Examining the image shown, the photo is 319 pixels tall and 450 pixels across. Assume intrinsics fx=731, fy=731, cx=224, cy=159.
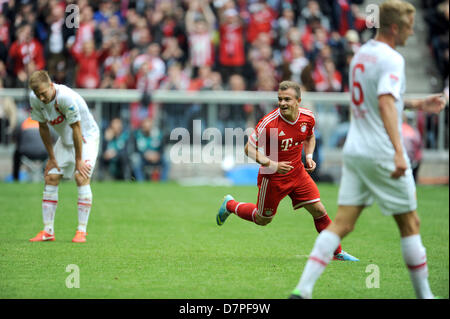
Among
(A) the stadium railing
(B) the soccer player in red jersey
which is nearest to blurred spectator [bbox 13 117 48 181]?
(A) the stadium railing

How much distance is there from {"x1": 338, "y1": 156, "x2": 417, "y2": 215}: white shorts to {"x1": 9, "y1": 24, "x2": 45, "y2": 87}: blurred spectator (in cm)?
1326

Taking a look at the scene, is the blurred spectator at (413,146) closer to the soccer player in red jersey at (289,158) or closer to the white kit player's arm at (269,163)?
the soccer player in red jersey at (289,158)

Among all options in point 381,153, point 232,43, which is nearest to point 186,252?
point 381,153

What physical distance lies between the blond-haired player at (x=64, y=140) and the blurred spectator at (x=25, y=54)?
860 centimetres

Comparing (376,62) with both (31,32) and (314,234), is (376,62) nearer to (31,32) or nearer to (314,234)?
(314,234)

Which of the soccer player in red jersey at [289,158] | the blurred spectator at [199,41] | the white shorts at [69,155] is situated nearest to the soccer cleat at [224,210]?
the soccer player in red jersey at [289,158]

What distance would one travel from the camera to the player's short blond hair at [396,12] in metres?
5.38

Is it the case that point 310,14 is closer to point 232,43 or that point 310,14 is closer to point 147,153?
point 232,43

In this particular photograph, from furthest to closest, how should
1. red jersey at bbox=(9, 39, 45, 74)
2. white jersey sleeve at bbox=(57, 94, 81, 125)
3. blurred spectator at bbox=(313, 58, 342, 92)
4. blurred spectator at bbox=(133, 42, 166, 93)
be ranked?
blurred spectator at bbox=(313, 58, 342, 92)
red jersey at bbox=(9, 39, 45, 74)
blurred spectator at bbox=(133, 42, 166, 93)
white jersey sleeve at bbox=(57, 94, 81, 125)

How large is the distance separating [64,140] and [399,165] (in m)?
5.33

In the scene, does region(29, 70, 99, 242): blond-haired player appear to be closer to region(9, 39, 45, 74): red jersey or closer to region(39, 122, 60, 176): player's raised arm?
region(39, 122, 60, 176): player's raised arm

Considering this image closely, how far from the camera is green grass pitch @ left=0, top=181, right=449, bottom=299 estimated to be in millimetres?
6414

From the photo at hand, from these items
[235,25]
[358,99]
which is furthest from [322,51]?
[358,99]

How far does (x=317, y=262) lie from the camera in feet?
18.2
